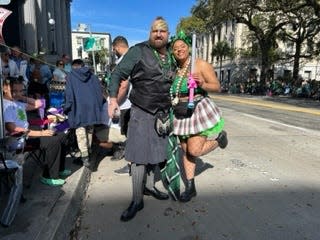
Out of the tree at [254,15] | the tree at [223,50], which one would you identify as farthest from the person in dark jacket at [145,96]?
the tree at [223,50]

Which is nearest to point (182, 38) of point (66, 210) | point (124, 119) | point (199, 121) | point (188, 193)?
point (199, 121)

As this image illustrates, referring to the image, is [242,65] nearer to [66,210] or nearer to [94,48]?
[94,48]

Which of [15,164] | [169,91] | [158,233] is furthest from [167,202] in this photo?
[15,164]

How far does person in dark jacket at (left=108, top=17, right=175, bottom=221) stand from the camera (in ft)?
13.3

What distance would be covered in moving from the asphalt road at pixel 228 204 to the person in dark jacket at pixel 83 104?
1.94 feet

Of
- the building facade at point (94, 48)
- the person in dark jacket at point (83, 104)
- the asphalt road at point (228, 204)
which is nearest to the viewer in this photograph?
the asphalt road at point (228, 204)

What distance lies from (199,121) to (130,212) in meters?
1.22

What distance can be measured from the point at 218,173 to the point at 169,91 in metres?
2.05

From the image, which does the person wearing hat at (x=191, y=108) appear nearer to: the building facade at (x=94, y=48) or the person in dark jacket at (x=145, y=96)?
the person in dark jacket at (x=145, y=96)

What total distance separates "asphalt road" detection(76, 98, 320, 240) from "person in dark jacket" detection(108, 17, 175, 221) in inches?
13.4

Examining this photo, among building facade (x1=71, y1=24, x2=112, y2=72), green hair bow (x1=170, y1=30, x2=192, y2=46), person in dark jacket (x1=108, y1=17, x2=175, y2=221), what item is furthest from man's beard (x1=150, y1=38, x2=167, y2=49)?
building facade (x1=71, y1=24, x2=112, y2=72)

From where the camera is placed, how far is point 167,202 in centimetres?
460

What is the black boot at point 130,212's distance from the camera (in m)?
4.09

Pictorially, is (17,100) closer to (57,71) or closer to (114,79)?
(114,79)
